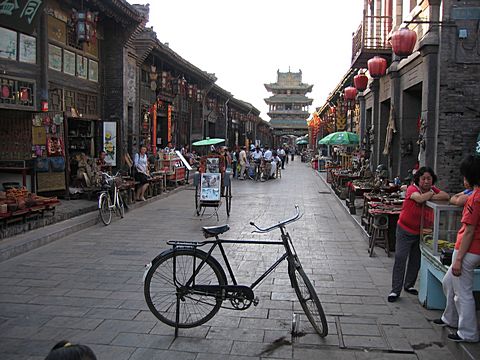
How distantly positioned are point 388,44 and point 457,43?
4.97 m

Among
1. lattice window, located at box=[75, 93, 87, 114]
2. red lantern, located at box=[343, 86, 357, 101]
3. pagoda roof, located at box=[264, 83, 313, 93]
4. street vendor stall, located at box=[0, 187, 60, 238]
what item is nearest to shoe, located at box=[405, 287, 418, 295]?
street vendor stall, located at box=[0, 187, 60, 238]

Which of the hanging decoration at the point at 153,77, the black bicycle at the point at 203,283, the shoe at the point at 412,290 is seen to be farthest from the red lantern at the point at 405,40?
the hanging decoration at the point at 153,77

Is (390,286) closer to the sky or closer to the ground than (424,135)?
closer to the ground

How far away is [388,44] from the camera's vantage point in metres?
14.6

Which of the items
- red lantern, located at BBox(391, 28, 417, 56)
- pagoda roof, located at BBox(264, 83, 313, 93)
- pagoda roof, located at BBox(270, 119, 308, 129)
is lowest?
red lantern, located at BBox(391, 28, 417, 56)

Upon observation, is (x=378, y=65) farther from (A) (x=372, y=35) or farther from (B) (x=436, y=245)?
(B) (x=436, y=245)

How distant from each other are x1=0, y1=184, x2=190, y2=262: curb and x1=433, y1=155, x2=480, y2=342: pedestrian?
5894 millimetres

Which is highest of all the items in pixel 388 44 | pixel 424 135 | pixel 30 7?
pixel 388 44

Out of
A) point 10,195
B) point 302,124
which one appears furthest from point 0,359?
point 302,124

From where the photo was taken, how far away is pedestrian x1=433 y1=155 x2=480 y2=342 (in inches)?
157

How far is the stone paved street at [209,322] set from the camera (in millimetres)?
4262

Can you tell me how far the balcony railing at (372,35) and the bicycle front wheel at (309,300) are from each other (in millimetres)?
10856

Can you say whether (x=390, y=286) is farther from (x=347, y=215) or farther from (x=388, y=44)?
(x=388, y=44)

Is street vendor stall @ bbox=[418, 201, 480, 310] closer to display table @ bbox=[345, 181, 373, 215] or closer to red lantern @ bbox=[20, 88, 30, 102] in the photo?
display table @ bbox=[345, 181, 373, 215]
